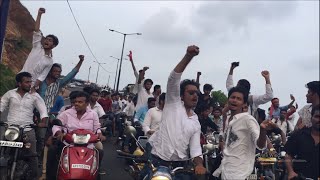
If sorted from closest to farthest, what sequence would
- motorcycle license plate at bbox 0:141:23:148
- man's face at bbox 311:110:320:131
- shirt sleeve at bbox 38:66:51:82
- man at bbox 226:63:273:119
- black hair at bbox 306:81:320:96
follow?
1. man's face at bbox 311:110:320:131
2. black hair at bbox 306:81:320:96
3. motorcycle license plate at bbox 0:141:23:148
4. man at bbox 226:63:273:119
5. shirt sleeve at bbox 38:66:51:82

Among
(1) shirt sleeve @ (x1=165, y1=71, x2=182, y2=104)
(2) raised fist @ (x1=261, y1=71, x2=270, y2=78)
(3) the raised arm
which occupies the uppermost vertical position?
(3) the raised arm

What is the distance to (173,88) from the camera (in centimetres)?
462

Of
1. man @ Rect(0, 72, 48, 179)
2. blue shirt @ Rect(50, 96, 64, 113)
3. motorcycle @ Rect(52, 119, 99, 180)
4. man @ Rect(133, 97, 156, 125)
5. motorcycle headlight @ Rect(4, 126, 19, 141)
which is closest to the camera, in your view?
motorcycle @ Rect(52, 119, 99, 180)

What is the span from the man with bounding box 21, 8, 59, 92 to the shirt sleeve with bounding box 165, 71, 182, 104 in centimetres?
427

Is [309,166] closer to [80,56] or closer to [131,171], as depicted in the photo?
[131,171]

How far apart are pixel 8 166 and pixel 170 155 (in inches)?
121

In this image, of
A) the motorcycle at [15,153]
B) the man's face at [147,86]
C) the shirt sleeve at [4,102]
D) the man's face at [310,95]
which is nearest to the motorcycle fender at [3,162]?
the motorcycle at [15,153]

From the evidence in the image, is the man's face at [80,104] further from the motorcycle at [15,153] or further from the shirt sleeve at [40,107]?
the shirt sleeve at [40,107]

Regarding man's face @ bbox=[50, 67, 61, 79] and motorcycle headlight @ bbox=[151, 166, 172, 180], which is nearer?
motorcycle headlight @ bbox=[151, 166, 172, 180]

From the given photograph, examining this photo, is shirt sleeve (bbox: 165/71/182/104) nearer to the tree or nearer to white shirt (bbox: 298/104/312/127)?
white shirt (bbox: 298/104/312/127)

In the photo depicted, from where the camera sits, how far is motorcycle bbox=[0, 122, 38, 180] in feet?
21.0

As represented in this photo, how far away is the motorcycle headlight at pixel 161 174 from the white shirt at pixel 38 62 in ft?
15.8

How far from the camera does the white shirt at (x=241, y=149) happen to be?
4141mm

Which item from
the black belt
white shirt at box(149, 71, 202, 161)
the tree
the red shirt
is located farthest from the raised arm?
the red shirt
